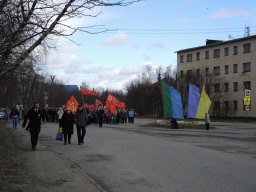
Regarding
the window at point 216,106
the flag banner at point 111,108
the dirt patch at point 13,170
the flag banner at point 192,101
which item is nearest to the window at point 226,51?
the window at point 216,106

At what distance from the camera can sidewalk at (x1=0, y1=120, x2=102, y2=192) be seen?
7.16 meters

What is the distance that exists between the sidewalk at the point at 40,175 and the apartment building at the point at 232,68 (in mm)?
55867

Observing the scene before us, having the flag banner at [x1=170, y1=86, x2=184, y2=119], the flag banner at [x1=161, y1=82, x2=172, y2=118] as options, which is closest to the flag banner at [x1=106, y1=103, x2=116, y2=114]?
the flag banner at [x1=161, y1=82, x2=172, y2=118]

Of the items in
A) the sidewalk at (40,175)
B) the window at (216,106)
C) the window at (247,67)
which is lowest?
the sidewalk at (40,175)

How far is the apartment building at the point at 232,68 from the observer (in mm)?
62781

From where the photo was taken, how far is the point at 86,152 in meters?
13.1

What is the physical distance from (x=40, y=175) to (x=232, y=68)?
62313mm

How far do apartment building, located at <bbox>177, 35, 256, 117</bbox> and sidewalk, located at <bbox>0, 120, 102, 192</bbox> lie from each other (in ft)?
183

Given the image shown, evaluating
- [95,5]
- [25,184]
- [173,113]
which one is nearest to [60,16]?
[95,5]

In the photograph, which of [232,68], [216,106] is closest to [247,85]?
[232,68]

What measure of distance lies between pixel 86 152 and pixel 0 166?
3.92 metres

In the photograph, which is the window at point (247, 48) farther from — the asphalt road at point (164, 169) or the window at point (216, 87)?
the asphalt road at point (164, 169)

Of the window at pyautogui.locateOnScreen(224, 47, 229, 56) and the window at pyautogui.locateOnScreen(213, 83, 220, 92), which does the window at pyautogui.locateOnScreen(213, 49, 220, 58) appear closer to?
the window at pyautogui.locateOnScreen(224, 47, 229, 56)

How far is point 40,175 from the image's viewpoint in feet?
27.8
